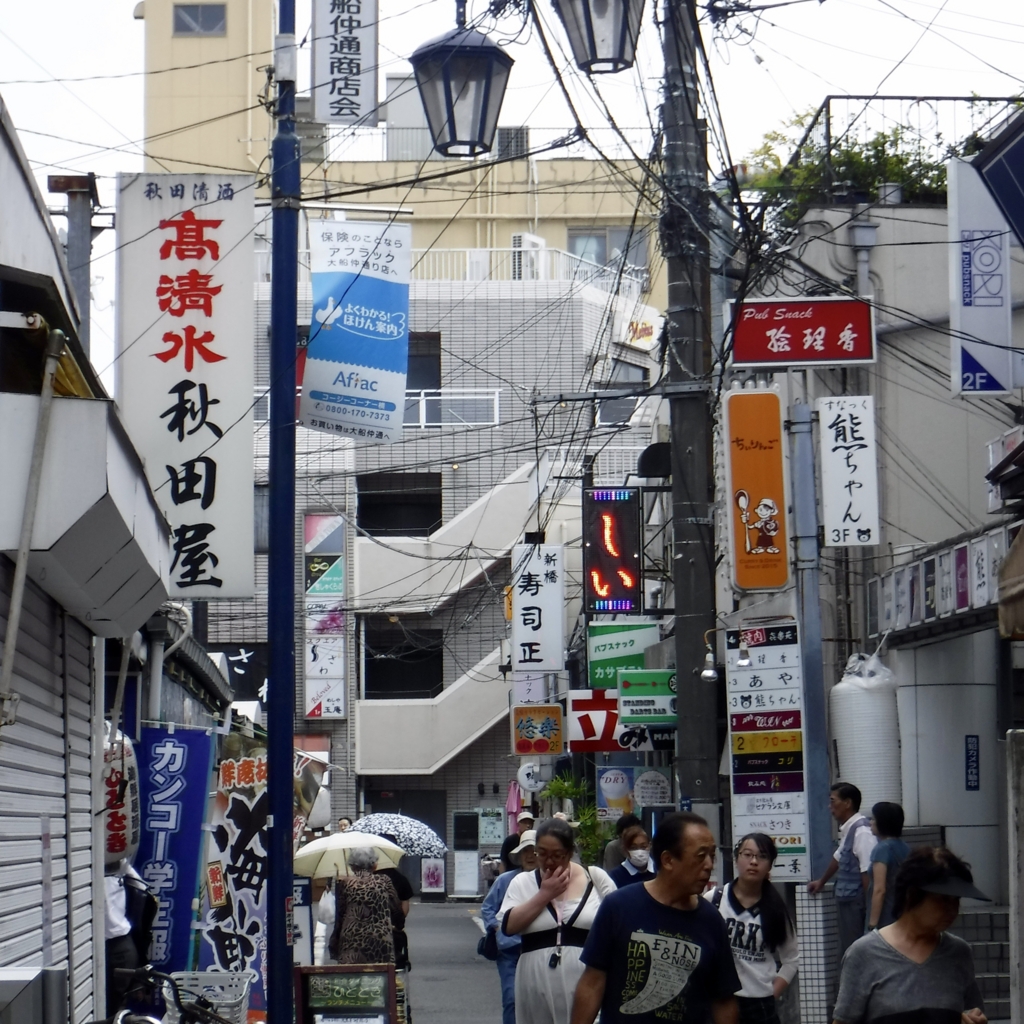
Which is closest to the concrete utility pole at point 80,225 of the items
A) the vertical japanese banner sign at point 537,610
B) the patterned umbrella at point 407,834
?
the patterned umbrella at point 407,834

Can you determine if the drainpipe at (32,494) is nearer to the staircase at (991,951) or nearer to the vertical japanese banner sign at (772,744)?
the vertical japanese banner sign at (772,744)

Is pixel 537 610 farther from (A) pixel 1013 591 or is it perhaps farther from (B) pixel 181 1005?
(A) pixel 1013 591

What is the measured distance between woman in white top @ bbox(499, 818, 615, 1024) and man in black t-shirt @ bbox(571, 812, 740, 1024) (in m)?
1.93

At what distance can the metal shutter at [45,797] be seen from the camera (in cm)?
710

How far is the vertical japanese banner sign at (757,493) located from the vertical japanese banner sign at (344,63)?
405cm

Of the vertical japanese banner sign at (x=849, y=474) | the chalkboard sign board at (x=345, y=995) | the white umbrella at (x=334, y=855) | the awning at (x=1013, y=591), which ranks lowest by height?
the chalkboard sign board at (x=345, y=995)

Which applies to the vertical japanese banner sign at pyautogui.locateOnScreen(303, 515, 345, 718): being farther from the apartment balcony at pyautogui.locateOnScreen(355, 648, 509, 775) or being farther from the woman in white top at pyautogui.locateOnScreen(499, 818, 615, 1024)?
the woman in white top at pyautogui.locateOnScreen(499, 818, 615, 1024)

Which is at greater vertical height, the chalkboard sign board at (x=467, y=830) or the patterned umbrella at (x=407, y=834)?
the patterned umbrella at (x=407, y=834)

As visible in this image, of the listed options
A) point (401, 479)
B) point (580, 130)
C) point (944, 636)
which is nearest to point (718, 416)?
point (944, 636)

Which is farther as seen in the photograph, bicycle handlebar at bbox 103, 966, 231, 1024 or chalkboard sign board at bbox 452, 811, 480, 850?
chalkboard sign board at bbox 452, 811, 480, 850

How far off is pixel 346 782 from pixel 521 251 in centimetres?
1497

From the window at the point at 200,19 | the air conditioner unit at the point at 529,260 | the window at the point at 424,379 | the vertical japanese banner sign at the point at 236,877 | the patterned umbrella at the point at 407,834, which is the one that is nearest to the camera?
the vertical japanese banner sign at the point at 236,877

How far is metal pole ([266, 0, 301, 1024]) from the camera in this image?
10.4 meters

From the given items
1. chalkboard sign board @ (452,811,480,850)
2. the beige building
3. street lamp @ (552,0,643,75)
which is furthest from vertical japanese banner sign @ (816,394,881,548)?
the beige building
